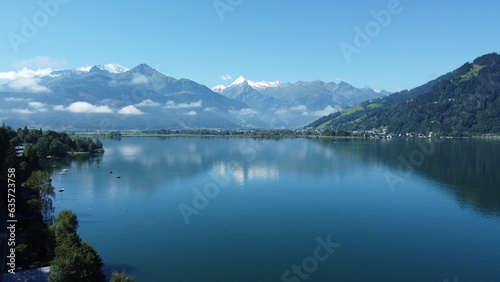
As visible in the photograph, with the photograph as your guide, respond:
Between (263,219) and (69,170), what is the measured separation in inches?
2354

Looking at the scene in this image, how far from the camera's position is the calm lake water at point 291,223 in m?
30.7

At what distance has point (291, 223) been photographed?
42844mm

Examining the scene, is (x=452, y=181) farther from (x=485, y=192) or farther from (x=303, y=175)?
(x=303, y=175)

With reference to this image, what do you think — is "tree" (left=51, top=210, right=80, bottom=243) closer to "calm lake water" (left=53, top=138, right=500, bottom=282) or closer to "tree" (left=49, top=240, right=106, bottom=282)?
"calm lake water" (left=53, top=138, right=500, bottom=282)

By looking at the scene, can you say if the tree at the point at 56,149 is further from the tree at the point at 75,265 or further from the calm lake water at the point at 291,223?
the tree at the point at 75,265

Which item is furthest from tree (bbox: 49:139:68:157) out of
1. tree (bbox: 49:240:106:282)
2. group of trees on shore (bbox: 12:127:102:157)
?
tree (bbox: 49:240:106:282)

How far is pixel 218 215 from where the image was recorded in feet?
153

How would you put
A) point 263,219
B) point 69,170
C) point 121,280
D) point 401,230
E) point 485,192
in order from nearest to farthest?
point 121,280 → point 401,230 → point 263,219 → point 485,192 → point 69,170

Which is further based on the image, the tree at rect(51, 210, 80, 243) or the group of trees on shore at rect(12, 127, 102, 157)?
the group of trees on shore at rect(12, 127, 102, 157)

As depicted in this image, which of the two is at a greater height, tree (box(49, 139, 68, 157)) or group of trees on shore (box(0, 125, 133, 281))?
tree (box(49, 139, 68, 157))

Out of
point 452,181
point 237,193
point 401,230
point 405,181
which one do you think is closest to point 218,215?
point 237,193

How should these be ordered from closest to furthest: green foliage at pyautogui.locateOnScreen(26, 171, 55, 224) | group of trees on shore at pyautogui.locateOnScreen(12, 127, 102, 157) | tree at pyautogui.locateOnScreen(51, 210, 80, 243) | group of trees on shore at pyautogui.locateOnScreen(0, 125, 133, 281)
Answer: group of trees on shore at pyautogui.locateOnScreen(0, 125, 133, 281) → tree at pyautogui.locateOnScreen(51, 210, 80, 243) → green foliage at pyautogui.locateOnScreen(26, 171, 55, 224) → group of trees on shore at pyautogui.locateOnScreen(12, 127, 102, 157)

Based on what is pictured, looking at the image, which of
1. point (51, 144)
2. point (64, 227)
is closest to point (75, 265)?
point (64, 227)

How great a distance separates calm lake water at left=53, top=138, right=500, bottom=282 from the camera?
101 ft
